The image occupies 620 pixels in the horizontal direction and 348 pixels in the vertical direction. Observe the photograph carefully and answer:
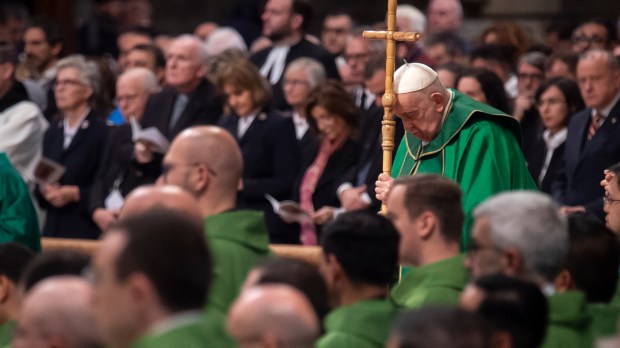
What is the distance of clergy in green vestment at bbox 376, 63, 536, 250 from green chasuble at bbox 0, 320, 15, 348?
230 cm

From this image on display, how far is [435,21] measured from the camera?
13.0 metres

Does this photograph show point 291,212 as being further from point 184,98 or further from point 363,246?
point 363,246

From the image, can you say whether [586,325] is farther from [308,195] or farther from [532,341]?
[308,195]

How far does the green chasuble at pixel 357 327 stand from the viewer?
16.0 feet

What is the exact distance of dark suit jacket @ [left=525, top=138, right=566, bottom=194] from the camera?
987 centimetres

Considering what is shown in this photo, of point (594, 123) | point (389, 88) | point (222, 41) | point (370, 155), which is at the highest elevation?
point (389, 88)

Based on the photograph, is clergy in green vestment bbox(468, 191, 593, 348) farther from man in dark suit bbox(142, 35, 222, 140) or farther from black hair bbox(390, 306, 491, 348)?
man in dark suit bbox(142, 35, 222, 140)

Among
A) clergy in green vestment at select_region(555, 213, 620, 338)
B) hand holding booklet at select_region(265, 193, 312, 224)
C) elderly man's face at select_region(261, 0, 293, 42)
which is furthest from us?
elderly man's face at select_region(261, 0, 293, 42)

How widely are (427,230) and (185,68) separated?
5.44 m

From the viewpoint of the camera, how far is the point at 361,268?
16.9ft

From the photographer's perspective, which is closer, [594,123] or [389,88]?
[389,88]

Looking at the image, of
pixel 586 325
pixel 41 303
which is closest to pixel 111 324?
pixel 41 303

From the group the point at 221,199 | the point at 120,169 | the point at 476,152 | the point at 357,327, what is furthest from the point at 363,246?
the point at 120,169

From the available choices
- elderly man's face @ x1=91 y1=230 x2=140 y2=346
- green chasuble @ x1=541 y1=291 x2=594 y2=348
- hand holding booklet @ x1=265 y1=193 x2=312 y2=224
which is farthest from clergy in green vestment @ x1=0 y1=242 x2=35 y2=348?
hand holding booklet @ x1=265 y1=193 x2=312 y2=224
